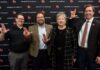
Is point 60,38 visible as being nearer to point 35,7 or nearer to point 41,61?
point 41,61

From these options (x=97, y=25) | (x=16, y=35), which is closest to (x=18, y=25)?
(x=16, y=35)

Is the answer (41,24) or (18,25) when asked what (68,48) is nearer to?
(41,24)

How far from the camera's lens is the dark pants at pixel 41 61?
522 cm

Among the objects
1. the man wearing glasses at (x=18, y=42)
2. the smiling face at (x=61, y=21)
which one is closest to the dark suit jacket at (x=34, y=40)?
the man wearing glasses at (x=18, y=42)

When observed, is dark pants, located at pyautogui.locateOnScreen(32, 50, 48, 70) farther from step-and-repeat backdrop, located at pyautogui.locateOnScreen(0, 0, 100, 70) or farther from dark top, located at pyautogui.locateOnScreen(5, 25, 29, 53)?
step-and-repeat backdrop, located at pyautogui.locateOnScreen(0, 0, 100, 70)

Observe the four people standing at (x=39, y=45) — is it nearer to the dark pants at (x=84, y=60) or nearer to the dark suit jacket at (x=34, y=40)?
the dark suit jacket at (x=34, y=40)

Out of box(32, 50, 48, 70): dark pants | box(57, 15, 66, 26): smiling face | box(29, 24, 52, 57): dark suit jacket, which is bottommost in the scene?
box(32, 50, 48, 70): dark pants

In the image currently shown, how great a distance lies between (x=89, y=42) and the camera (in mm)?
4914

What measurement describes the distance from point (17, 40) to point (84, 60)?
4.58 ft

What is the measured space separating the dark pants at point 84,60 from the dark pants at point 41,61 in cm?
69

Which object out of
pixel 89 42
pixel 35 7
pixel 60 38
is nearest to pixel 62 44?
pixel 60 38

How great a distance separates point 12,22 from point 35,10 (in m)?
0.58

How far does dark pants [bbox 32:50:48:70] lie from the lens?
522cm

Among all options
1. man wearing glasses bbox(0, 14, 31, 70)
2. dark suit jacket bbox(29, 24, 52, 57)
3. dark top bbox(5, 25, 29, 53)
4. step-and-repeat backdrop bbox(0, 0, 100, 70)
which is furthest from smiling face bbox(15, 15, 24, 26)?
step-and-repeat backdrop bbox(0, 0, 100, 70)
